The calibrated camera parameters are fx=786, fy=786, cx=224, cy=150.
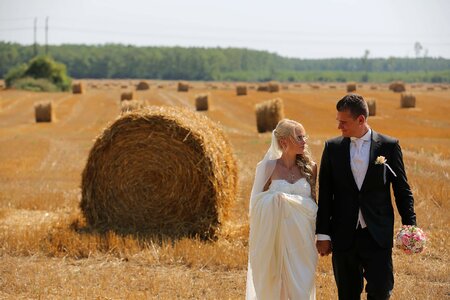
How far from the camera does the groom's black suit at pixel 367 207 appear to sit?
5285 mm

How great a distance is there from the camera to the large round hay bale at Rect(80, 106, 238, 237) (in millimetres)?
9898

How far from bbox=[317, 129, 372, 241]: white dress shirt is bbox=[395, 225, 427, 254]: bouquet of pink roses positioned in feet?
0.87

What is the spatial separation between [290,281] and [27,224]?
5.78m

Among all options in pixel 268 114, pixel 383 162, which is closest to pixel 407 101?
pixel 268 114

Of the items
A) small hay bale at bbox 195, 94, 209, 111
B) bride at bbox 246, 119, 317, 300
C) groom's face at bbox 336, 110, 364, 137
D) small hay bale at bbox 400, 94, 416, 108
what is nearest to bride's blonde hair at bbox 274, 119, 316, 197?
bride at bbox 246, 119, 317, 300

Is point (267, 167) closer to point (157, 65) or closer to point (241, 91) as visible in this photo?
point (241, 91)

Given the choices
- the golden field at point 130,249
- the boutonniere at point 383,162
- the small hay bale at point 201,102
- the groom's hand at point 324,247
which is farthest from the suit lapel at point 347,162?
the small hay bale at point 201,102

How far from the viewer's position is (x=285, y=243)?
5660 mm

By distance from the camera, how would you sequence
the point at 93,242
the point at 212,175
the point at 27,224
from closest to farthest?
the point at 93,242 < the point at 212,175 < the point at 27,224

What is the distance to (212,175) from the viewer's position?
9820 millimetres

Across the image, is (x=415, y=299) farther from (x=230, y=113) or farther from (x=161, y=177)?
(x=230, y=113)

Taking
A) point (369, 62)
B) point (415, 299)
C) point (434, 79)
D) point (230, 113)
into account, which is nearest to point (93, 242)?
point (415, 299)

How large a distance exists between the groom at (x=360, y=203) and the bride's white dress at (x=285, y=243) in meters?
0.19

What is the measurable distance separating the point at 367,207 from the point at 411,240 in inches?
14.2
